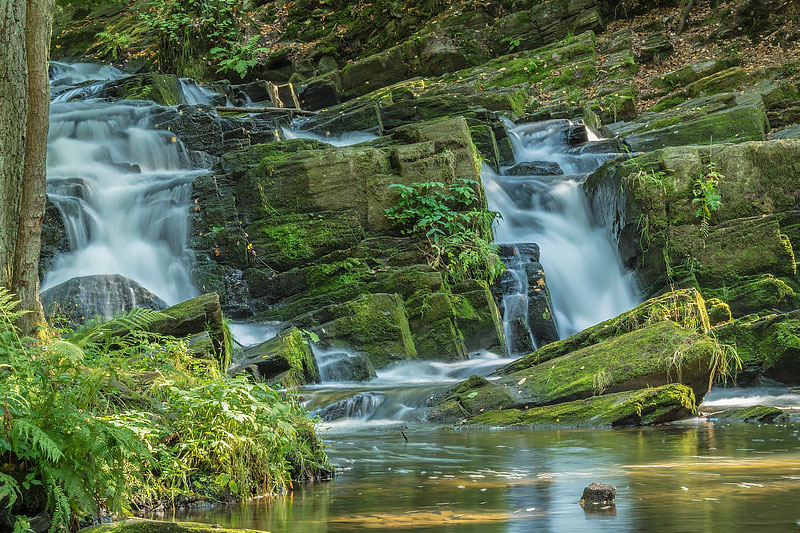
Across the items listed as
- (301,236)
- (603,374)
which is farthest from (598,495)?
(301,236)

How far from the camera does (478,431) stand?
25.9ft

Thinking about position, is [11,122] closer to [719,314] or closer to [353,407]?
[353,407]

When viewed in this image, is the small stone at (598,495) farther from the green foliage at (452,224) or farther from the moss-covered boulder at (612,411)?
the green foliage at (452,224)

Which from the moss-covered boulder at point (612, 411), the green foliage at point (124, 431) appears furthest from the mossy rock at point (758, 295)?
the green foliage at point (124, 431)

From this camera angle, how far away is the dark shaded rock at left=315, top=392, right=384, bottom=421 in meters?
8.99

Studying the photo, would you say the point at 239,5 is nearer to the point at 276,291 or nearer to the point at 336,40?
the point at 336,40

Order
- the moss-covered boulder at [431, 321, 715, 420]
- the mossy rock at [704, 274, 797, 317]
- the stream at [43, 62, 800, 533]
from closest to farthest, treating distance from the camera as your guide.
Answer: the stream at [43, 62, 800, 533]
the moss-covered boulder at [431, 321, 715, 420]
the mossy rock at [704, 274, 797, 317]

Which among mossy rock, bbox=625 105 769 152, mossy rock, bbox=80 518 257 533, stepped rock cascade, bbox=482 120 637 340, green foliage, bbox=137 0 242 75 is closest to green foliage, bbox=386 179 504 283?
stepped rock cascade, bbox=482 120 637 340

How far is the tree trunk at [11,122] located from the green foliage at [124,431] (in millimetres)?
454

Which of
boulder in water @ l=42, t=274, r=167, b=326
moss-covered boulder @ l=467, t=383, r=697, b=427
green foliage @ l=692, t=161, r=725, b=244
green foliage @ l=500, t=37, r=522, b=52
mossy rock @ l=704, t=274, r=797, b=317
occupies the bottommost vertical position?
moss-covered boulder @ l=467, t=383, r=697, b=427

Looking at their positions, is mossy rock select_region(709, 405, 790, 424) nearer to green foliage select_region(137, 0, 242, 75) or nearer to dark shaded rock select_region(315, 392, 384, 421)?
dark shaded rock select_region(315, 392, 384, 421)

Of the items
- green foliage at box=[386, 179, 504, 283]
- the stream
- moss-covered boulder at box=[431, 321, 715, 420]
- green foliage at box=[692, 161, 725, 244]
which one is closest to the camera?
the stream

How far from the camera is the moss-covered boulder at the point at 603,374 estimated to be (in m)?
8.21

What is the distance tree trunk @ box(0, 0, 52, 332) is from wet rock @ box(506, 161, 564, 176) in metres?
13.3
